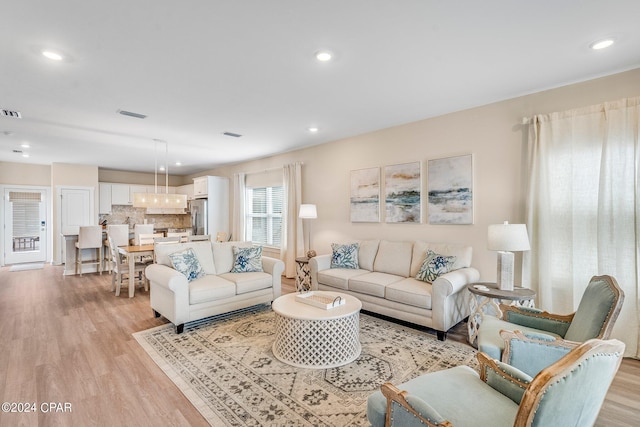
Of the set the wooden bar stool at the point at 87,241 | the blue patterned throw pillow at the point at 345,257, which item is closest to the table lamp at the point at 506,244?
the blue patterned throw pillow at the point at 345,257

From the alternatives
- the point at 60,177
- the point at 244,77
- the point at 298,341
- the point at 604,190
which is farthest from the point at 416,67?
the point at 60,177

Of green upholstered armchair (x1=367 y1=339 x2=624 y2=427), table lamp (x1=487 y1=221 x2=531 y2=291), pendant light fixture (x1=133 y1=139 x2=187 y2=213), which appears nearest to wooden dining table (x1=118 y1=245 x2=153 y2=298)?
pendant light fixture (x1=133 y1=139 x2=187 y2=213)

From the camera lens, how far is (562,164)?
305 centimetres

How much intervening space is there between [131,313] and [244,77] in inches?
135

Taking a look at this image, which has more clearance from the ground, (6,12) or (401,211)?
(6,12)

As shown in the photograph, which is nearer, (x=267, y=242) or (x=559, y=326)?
(x=559, y=326)

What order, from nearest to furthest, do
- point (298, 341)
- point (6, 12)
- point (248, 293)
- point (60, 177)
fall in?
1. point (6, 12)
2. point (298, 341)
3. point (248, 293)
4. point (60, 177)

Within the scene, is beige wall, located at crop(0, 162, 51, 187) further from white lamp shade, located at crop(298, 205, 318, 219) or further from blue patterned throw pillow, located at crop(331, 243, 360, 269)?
blue patterned throw pillow, located at crop(331, 243, 360, 269)

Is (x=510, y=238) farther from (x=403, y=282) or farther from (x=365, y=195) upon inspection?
(x=365, y=195)

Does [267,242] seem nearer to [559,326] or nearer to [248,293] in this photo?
[248,293]

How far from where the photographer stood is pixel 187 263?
3707 mm

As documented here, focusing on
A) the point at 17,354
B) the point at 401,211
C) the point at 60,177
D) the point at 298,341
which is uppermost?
the point at 60,177

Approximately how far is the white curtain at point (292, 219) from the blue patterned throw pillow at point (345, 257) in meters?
1.42

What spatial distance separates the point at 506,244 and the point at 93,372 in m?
3.90
